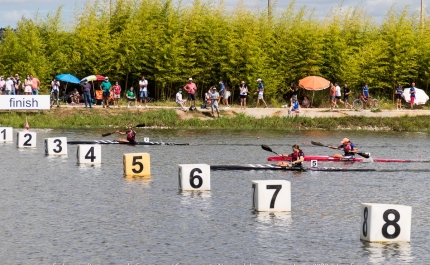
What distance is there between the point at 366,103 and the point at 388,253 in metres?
48.3

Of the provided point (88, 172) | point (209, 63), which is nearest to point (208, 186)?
point (88, 172)

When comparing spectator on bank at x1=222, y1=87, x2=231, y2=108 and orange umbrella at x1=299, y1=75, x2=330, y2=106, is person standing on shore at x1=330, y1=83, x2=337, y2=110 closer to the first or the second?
orange umbrella at x1=299, y1=75, x2=330, y2=106

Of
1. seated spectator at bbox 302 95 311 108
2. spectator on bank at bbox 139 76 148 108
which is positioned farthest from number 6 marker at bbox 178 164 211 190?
seated spectator at bbox 302 95 311 108

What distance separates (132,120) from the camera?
63.2 meters

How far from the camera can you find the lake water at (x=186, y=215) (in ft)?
73.2

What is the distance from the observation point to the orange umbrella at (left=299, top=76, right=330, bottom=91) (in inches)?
2746

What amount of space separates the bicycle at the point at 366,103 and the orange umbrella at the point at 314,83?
2.54 metres

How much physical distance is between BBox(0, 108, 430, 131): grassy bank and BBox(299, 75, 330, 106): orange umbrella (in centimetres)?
419

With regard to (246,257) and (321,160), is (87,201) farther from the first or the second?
(321,160)

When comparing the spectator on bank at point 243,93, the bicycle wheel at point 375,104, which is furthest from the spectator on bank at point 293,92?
the bicycle wheel at point 375,104

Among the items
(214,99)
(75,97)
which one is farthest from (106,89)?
(214,99)

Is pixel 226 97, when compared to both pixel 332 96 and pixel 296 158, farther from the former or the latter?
pixel 296 158

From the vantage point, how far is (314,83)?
230ft

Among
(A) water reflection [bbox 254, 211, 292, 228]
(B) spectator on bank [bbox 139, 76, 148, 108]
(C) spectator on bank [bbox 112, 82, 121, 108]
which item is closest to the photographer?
(A) water reflection [bbox 254, 211, 292, 228]
